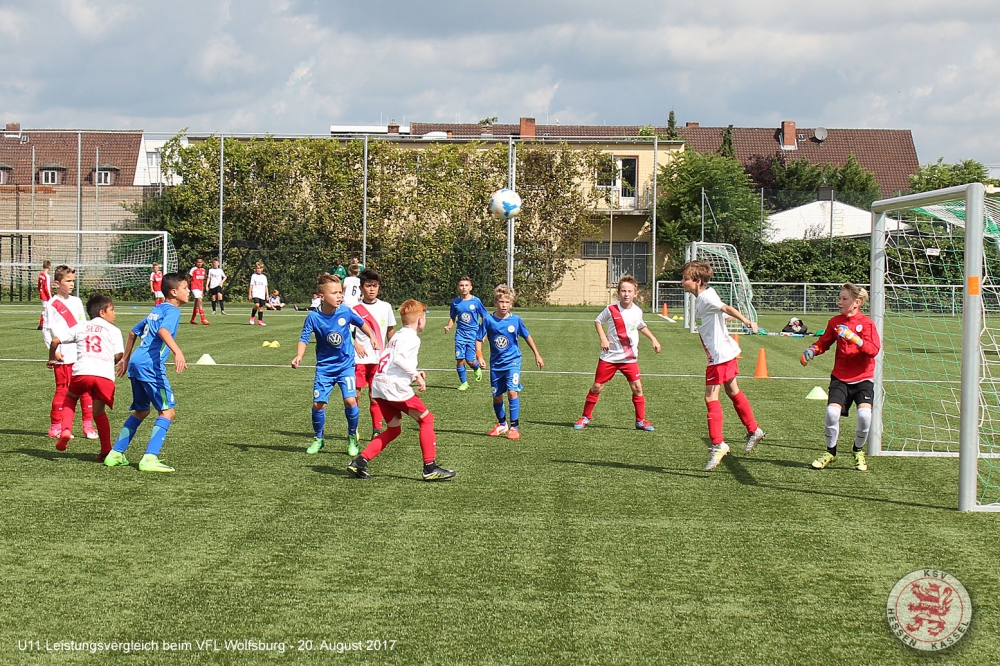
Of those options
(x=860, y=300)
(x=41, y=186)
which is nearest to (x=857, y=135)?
(x=41, y=186)

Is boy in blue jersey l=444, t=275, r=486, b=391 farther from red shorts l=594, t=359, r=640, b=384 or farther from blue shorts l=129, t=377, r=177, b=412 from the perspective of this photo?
blue shorts l=129, t=377, r=177, b=412

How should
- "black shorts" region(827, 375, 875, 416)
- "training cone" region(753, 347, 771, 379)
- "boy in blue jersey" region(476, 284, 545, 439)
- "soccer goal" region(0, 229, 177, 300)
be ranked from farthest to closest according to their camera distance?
"soccer goal" region(0, 229, 177, 300) → "training cone" region(753, 347, 771, 379) → "boy in blue jersey" region(476, 284, 545, 439) → "black shorts" region(827, 375, 875, 416)

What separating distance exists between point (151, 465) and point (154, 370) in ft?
2.44

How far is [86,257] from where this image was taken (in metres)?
36.0

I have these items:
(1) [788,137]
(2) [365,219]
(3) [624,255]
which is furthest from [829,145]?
(2) [365,219]

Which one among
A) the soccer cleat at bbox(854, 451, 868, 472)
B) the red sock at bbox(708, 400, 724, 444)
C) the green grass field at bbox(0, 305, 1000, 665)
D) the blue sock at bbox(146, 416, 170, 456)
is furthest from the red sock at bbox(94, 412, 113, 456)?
the soccer cleat at bbox(854, 451, 868, 472)

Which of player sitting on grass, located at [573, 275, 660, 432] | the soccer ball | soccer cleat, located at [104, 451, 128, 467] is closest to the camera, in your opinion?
soccer cleat, located at [104, 451, 128, 467]

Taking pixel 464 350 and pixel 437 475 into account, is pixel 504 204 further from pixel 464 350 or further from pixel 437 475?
pixel 437 475

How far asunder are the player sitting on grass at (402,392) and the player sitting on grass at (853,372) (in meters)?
3.23

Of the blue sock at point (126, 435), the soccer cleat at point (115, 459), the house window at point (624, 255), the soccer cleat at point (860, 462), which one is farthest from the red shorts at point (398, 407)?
the house window at point (624, 255)

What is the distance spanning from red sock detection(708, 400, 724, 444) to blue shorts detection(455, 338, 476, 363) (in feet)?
18.7

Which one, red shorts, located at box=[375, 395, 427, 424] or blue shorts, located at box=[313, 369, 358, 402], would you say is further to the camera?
blue shorts, located at box=[313, 369, 358, 402]

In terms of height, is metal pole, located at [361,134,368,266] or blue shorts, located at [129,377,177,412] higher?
metal pole, located at [361,134,368,266]

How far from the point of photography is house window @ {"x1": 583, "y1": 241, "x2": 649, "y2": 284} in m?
42.3
